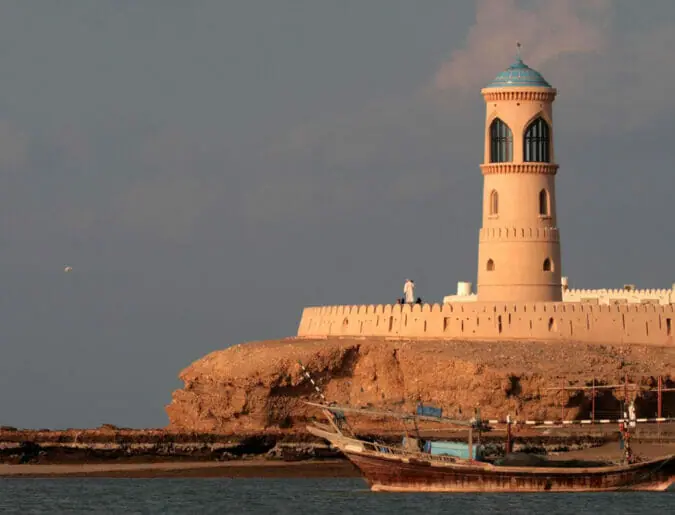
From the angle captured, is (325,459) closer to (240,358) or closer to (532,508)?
(240,358)

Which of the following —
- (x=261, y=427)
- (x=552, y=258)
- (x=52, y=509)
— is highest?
(x=552, y=258)

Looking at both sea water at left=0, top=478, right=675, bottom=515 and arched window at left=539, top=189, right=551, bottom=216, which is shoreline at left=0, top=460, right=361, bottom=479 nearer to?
sea water at left=0, top=478, right=675, bottom=515

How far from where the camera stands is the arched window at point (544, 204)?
92.4 metres

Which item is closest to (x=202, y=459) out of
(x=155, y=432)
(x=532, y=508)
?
(x=155, y=432)

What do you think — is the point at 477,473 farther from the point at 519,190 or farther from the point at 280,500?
the point at 519,190

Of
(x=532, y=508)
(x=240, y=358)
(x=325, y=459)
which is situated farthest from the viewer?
(x=240, y=358)

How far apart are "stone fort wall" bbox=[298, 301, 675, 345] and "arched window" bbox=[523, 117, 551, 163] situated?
16.9 ft

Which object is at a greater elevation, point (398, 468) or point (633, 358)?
point (633, 358)

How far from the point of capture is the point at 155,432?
289ft

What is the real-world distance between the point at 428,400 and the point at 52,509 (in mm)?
17353

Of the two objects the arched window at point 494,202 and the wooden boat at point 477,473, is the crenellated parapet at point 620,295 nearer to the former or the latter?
the arched window at point 494,202

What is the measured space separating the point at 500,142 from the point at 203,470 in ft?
53.2

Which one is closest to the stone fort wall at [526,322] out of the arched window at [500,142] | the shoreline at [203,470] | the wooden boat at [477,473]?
the arched window at [500,142]

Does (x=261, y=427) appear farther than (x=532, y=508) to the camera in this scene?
Yes
